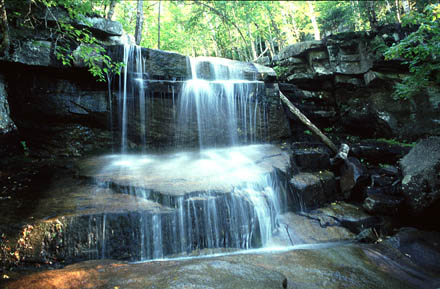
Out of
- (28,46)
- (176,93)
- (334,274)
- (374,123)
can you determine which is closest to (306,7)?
(374,123)

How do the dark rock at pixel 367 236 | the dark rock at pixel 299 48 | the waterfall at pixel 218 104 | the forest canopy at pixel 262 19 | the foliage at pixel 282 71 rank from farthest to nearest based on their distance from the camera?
the foliage at pixel 282 71
the forest canopy at pixel 262 19
the dark rock at pixel 299 48
the waterfall at pixel 218 104
the dark rock at pixel 367 236

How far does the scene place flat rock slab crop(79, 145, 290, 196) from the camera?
509 centimetres

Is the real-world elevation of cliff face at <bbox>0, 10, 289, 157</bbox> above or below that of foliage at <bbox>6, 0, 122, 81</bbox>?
below

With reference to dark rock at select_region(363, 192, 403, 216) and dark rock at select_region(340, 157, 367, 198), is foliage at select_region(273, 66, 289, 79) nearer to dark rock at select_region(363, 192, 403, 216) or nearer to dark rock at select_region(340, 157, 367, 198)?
dark rock at select_region(340, 157, 367, 198)

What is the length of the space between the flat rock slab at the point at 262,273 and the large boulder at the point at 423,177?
1.96 meters

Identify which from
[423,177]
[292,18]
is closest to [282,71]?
[292,18]

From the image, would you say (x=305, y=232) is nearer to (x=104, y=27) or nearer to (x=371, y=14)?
(x=104, y=27)

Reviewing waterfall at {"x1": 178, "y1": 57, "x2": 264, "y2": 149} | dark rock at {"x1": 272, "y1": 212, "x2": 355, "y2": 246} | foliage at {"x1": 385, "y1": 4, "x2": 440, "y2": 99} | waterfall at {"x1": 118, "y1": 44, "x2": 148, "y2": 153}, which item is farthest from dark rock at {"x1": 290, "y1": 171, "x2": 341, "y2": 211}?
waterfall at {"x1": 118, "y1": 44, "x2": 148, "y2": 153}

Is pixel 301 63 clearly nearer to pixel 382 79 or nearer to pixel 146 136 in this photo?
pixel 382 79

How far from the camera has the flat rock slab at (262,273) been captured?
107 inches

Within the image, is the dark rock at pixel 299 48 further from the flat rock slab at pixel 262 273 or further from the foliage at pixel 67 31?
the flat rock slab at pixel 262 273

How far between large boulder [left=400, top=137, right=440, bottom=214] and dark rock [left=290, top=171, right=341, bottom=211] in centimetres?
171

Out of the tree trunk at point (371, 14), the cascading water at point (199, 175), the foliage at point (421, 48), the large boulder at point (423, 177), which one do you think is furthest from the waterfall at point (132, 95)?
the tree trunk at point (371, 14)

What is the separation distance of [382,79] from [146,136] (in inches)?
406
